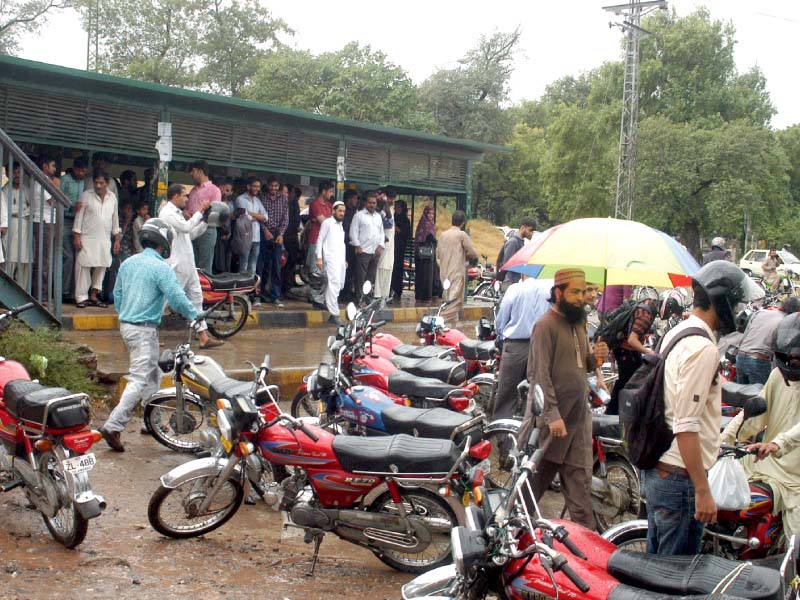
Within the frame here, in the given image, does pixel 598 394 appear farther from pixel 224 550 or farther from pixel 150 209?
pixel 150 209

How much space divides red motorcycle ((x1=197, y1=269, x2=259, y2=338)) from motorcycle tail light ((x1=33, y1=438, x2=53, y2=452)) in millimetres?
5372

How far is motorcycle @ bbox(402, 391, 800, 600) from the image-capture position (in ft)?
10.6

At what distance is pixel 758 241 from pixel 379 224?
42846mm

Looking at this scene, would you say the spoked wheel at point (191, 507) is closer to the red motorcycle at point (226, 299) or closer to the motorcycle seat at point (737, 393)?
the motorcycle seat at point (737, 393)

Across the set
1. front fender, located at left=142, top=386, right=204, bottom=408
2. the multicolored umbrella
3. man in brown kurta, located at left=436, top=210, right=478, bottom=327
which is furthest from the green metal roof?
the multicolored umbrella

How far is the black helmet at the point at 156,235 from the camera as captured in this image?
705 cm

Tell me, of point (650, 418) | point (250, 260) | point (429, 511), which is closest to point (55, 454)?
point (429, 511)

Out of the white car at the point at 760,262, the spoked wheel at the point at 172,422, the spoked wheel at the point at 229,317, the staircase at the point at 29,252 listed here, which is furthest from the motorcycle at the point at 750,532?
the white car at the point at 760,262

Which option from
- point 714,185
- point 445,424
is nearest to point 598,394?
point 445,424

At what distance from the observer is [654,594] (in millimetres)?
3240

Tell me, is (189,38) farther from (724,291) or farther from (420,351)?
(724,291)

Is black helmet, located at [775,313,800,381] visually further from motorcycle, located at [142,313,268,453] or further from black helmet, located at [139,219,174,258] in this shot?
black helmet, located at [139,219,174,258]

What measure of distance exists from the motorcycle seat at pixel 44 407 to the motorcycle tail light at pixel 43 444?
4.5 inches

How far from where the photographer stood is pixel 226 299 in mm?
11000
